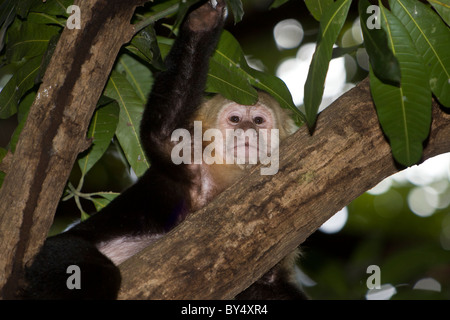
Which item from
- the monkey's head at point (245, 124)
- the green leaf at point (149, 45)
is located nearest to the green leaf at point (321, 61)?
the green leaf at point (149, 45)

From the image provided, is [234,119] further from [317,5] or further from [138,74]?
[317,5]

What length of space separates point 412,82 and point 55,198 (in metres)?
1.94

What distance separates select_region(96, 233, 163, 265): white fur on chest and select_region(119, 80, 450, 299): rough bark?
0.87 meters

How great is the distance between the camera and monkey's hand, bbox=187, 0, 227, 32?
12.6 feet

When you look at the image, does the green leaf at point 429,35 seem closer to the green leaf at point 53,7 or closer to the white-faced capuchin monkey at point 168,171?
the white-faced capuchin monkey at point 168,171

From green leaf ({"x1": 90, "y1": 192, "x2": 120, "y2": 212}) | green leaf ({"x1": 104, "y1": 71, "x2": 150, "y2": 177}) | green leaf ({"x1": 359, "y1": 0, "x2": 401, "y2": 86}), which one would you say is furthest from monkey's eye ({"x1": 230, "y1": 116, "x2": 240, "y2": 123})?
green leaf ({"x1": 359, "y1": 0, "x2": 401, "y2": 86})

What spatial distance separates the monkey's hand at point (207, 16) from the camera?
151 inches

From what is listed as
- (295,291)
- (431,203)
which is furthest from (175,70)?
(431,203)

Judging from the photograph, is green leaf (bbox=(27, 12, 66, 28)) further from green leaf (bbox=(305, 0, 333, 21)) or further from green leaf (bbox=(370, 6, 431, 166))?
green leaf (bbox=(370, 6, 431, 166))

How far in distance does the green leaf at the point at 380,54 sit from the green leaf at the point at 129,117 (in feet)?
6.70

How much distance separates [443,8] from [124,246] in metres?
2.65
